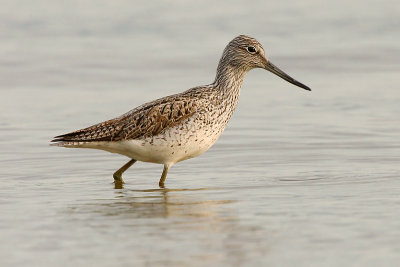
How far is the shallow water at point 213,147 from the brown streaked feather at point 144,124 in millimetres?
552

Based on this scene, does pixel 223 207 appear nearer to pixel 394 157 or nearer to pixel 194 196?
pixel 194 196

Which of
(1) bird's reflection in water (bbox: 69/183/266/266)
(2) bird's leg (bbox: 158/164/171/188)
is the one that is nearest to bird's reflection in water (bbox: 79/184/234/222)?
(1) bird's reflection in water (bbox: 69/183/266/266)

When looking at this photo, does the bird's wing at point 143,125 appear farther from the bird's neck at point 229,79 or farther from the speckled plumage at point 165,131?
the bird's neck at point 229,79

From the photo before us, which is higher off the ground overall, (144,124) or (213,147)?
(144,124)

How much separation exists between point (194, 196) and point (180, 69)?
8848 mm

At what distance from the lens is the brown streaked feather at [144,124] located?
38.0ft

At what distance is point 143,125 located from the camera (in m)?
11.6

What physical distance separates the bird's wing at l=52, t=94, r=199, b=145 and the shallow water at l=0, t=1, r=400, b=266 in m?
0.55

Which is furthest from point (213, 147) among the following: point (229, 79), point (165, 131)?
point (165, 131)

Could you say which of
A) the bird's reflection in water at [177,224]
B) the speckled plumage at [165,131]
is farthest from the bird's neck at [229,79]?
the bird's reflection in water at [177,224]

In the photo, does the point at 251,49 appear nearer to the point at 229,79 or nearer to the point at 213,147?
the point at 229,79

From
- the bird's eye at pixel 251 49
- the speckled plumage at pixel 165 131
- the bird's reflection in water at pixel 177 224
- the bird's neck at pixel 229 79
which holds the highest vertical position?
the bird's eye at pixel 251 49

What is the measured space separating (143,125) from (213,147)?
222cm

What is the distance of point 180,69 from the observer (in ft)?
63.0
